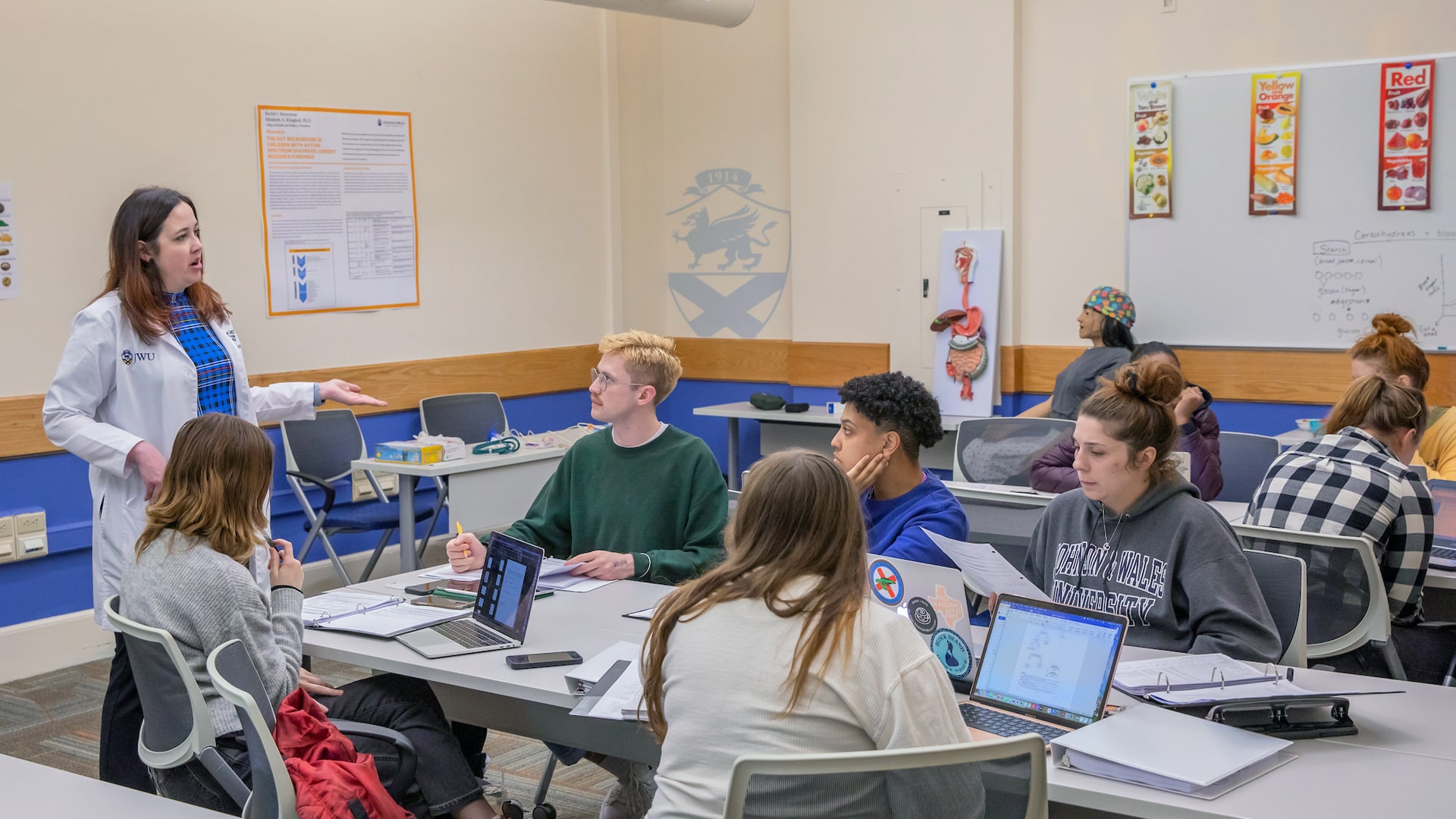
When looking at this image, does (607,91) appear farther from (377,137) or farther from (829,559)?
(829,559)

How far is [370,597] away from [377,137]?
380 centimetres

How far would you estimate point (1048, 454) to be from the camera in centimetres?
427

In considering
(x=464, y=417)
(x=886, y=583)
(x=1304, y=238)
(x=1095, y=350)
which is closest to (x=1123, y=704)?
(x=886, y=583)

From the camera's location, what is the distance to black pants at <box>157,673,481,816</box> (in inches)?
93.5

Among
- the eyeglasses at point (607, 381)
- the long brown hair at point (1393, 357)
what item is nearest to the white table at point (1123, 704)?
the eyeglasses at point (607, 381)

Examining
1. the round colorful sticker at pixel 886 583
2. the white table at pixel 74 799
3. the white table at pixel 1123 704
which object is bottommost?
the white table at pixel 74 799

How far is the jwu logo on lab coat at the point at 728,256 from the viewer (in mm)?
7379

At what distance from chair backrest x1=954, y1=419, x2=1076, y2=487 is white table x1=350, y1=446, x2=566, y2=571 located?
2.01 metres

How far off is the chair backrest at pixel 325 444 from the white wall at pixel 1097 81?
3.47 meters

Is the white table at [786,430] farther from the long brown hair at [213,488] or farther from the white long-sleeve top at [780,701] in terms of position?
the white long-sleeve top at [780,701]

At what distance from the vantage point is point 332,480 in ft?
18.6

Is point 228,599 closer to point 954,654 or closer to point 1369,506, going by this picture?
point 954,654

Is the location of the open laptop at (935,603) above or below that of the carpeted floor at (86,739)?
above

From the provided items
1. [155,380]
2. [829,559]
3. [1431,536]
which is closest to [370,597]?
[155,380]
